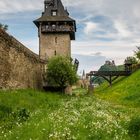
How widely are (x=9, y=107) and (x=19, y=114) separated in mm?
2944

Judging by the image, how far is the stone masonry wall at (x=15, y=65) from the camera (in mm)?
32906

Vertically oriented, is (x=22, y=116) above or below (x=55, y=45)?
below

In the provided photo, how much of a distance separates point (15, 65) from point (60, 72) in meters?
18.1

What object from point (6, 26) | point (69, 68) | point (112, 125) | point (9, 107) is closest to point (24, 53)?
point (69, 68)

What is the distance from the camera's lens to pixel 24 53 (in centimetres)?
4222

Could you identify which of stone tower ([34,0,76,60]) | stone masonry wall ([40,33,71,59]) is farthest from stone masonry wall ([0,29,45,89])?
stone tower ([34,0,76,60])

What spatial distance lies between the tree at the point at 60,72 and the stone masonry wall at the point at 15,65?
5.44m

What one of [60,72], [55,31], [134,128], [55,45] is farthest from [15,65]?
[55,31]

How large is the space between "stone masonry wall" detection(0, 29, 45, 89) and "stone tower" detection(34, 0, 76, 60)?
1817cm

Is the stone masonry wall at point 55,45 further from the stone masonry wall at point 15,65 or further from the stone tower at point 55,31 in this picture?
the stone masonry wall at point 15,65

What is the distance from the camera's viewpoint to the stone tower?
68.7 m

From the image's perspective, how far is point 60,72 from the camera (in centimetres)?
5531

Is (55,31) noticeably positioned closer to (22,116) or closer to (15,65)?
(15,65)

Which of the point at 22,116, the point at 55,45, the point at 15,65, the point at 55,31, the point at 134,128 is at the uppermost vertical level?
the point at 55,31
